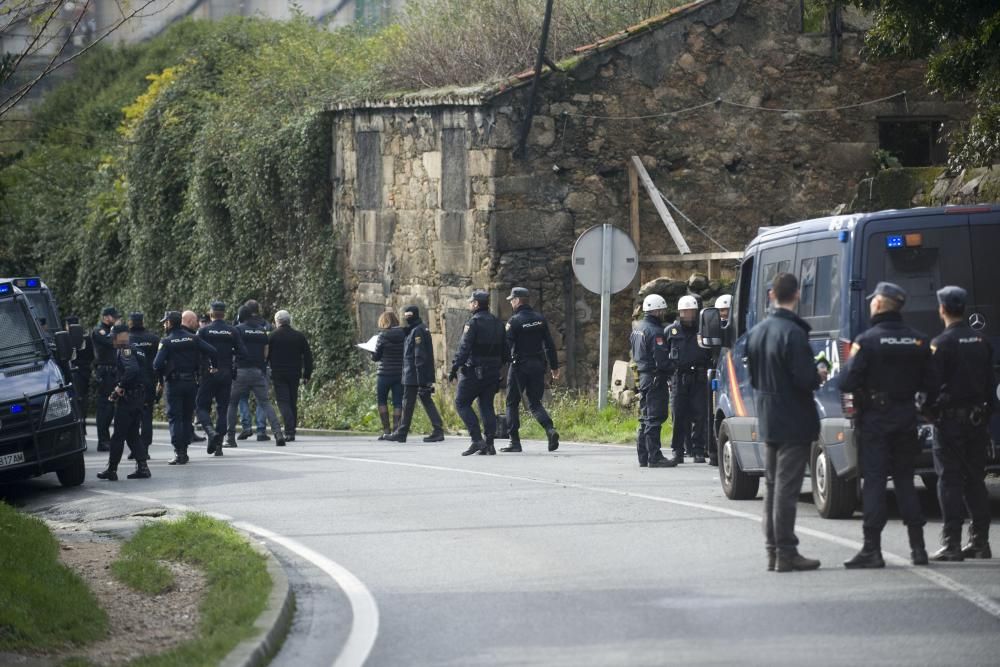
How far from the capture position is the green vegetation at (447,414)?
21516 mm

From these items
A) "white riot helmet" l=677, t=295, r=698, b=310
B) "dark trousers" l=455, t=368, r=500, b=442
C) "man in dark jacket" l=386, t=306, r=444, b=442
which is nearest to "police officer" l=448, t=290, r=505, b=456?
"dark trousers" l=455, t=368, r=500, b=442

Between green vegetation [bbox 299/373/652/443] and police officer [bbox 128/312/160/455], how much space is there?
5273 millimetres

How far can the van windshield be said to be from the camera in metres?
17.5

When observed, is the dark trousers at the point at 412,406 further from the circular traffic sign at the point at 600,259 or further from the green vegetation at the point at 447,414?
the circular traffic sign at the point at 600,259

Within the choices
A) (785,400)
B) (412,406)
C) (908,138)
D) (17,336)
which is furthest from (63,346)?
(908,138)

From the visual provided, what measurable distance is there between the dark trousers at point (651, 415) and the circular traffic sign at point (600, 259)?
4554 millimetres

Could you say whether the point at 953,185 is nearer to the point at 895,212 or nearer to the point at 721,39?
the point at 895,212

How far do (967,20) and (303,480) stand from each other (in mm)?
7825

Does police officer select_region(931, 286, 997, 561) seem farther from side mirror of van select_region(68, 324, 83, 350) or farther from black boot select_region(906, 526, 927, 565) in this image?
side mirror of van select_region(68, 324, 83, 350)

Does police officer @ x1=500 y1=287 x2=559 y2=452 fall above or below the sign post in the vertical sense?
below

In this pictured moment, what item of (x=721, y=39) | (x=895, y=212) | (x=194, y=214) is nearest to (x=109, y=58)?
(x=194, y=214)

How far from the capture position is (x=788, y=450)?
1017 cm

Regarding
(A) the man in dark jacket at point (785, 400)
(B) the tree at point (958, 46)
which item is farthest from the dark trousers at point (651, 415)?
(A) the man in dark jacket at point (785, 400)

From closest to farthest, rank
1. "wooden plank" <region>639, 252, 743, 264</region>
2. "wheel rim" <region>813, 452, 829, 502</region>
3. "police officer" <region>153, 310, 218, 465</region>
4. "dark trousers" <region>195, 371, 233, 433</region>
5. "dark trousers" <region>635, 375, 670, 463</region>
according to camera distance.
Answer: "wheel rim" <region>813, 452, 829, 502</region> < "dark trousers" <region>635, 375, 670, 463</region> < "police officer" <region>153, 310, 218, 465</region> < "dark trousers" <region>195, 371, 233, 433</region> < "wooden plank" <region>639, 252, 743, 264</region>
